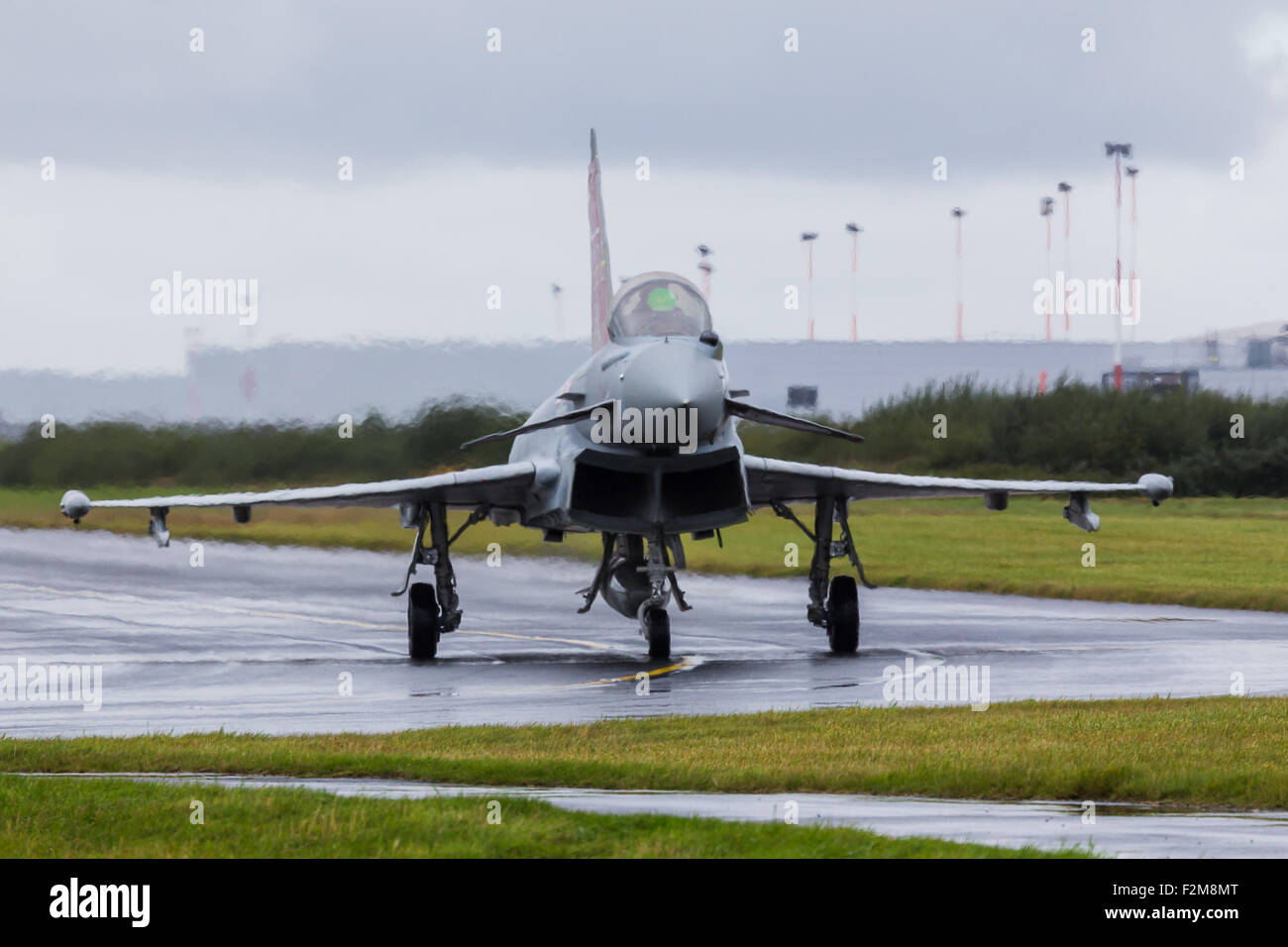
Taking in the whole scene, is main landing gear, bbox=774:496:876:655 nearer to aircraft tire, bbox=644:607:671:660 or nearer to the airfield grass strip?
aircraft tire, bbox=644:607:671:660

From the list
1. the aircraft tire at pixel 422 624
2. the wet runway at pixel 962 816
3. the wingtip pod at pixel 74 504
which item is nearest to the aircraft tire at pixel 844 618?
the aircraft tire at pixel 422 624

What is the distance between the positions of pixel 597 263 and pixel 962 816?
16526mm

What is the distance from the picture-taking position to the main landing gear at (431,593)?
21969mm

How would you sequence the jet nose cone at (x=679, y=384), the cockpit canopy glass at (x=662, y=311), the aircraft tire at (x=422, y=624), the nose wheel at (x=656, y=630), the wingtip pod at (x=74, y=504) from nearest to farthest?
the jet nose cone at (x=679, y=384) < the cockpit canopy glass at (x=662, y=311) < the nose wheel at (x=656, y=630) < the wingtip pod at (x=74, y=504) < the aircraft tire at (x=422, y=624)

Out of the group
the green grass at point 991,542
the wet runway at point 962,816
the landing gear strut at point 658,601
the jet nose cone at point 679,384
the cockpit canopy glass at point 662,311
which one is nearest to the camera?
the wet runway at point 962,816

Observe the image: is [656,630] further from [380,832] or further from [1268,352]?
[1268,352]

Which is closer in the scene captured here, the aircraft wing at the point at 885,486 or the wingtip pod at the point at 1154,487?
the aircraft wing at the point at 885,486

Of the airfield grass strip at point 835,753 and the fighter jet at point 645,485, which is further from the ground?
the fighter jet at point 645,485

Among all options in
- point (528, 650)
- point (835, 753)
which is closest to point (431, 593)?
point (528, 650)

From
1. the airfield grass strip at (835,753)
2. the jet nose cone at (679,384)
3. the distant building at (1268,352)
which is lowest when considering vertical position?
the airfield grass strip at (835,753)

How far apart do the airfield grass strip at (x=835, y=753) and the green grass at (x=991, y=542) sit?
15576mm

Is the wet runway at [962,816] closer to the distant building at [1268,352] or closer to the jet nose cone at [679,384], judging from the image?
the jet nose cone at [679,384]

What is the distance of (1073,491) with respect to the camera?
23.4m
